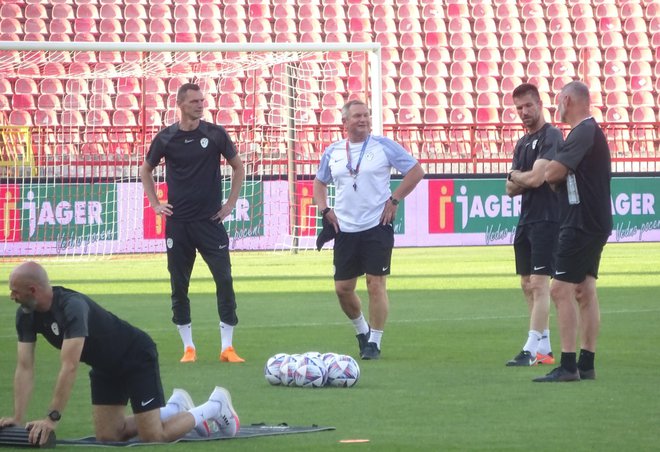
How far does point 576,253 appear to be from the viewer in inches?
366

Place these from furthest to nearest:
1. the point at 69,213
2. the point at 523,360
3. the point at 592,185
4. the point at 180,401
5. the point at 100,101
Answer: the point at 100,101 → the point at 69,213 → the point at 523,360 → the point at 592,185 → the point at 180,401

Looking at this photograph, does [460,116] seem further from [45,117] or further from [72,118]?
[45,117]

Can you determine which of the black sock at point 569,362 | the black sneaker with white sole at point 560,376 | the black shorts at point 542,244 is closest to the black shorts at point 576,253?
the black sock at point 569,362

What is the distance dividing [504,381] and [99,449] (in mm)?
3590

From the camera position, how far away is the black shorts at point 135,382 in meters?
6.98

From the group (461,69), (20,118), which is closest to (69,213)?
(20,118)

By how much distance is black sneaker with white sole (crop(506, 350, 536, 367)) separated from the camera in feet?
34.3

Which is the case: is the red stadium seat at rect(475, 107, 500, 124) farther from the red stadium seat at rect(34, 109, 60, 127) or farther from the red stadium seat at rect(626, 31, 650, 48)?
the red stadium seat at rect(34, 109, 60, 127)

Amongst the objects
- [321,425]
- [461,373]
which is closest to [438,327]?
[461,373]

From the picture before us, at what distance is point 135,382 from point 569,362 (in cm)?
355

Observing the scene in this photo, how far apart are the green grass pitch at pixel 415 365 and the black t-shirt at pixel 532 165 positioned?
1.19 meters

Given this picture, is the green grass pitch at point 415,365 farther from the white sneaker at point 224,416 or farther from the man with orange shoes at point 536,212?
the man with orange shoes at point 536,212

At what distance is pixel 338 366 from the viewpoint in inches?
368

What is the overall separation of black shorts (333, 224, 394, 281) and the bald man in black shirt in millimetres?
2176
